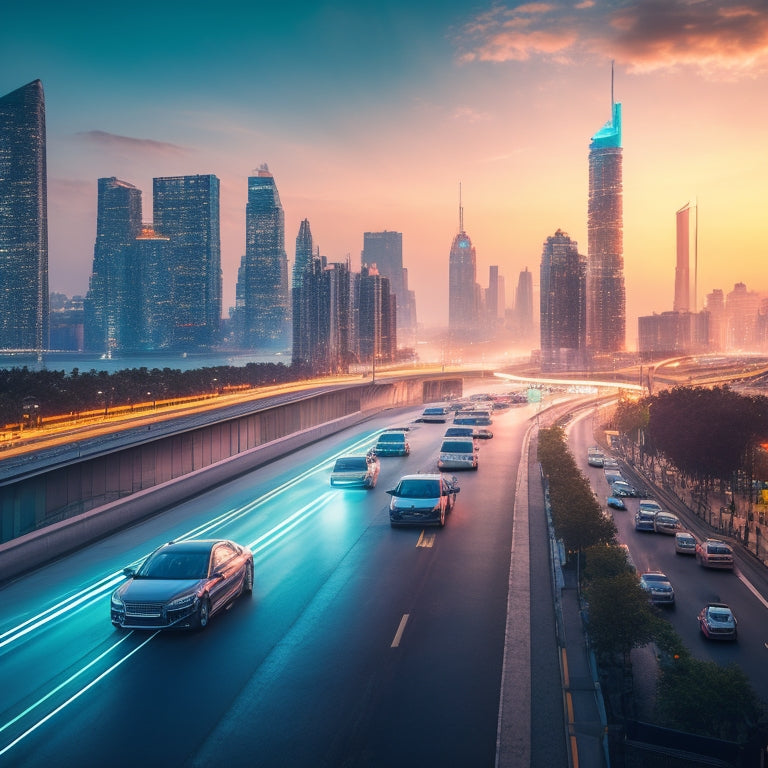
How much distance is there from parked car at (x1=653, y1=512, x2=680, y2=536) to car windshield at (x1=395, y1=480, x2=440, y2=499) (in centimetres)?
2175

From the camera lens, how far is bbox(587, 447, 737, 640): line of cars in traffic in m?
21.9

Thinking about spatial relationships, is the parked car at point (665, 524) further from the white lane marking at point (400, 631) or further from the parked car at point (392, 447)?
the white lane marking at point (400, 631)

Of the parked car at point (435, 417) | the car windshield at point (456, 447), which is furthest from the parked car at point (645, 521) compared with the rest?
the parked car at point (435, 417)

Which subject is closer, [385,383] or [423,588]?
[423,588]

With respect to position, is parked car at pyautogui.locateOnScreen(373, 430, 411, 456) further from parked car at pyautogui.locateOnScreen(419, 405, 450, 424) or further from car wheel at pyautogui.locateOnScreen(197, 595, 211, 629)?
car wheel at pyautogui.locateOnScreen(197, 595, 211, 629)

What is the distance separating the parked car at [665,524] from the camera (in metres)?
40.7

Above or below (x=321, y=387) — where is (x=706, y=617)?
below

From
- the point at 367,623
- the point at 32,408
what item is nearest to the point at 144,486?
the point at 367,623

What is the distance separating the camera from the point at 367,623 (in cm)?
1455

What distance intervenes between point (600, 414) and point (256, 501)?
10609 cm

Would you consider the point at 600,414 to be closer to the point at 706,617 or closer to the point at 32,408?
the point at 32,408

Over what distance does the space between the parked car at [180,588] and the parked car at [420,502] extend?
826 cm

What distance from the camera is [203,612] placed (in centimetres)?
1377

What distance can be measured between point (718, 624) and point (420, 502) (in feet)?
30.8
